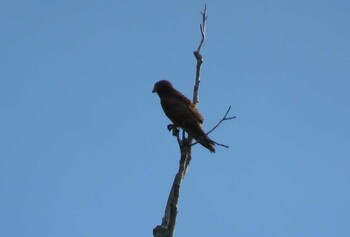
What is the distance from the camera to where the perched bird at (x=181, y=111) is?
31.0 feet

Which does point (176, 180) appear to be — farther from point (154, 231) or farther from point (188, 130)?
point (188, 130)

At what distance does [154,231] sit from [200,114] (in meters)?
3.92

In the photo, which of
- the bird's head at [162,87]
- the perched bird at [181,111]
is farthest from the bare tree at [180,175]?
the bird's head at [162,87]

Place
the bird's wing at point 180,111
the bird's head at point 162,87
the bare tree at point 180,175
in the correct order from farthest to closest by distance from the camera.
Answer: the bird's head at point 162,87 → the bird's wing at point 180,111 → the bare tree at point 180,175

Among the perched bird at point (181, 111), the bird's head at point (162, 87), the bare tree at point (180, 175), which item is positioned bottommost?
the bare tree at point (180, 175)

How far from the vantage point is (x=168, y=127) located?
10.1 meters

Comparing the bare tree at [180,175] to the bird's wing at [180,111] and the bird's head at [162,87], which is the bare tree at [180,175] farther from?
the bird's head at [162,87]

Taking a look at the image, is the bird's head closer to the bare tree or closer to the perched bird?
the perched bird

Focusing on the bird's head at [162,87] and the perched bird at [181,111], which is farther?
the bird's head at [162,87]

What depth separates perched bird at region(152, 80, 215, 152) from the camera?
9.45 m

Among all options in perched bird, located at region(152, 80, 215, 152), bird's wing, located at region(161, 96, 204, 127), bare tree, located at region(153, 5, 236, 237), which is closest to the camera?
bare tree, located at region(153, 5, 236, 237)

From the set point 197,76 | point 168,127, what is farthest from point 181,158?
point 168,127

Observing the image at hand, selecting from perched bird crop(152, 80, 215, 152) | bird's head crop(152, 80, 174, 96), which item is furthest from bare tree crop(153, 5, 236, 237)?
bird's head crop(152, 80, 174, 96)

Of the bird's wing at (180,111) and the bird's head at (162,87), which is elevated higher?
the bird's head at (162,87)
